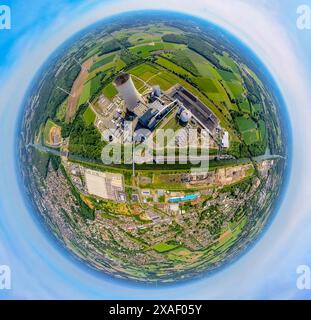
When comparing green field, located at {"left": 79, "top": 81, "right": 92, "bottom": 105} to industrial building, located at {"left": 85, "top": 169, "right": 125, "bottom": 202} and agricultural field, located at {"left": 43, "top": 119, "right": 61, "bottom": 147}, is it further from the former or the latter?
industrial building, located at {"left": 85, "top": 169, "right": 125, "bottom": 202}

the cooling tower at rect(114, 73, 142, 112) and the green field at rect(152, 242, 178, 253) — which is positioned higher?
the cooling tower at rect(114, 73, 142, 112)

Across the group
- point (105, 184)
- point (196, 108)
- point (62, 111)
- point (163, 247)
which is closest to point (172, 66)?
point (196, 108)

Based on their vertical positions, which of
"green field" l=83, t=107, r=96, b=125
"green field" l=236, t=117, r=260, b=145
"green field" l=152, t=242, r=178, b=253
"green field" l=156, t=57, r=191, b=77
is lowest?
"green field" l=152, t=242, r=178, b=253

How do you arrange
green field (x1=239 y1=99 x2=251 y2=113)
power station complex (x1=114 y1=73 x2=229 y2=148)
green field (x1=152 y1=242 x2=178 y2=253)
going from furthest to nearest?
green field (x1=239 y1=99 x2=251 y2=113) < green field (x1=152 y1=242 x2=178 y2=253) < power station complex (x1=114 y1=73 x2=229 y2=148)

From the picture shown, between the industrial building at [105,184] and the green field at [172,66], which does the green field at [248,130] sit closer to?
the green field at [172,66]

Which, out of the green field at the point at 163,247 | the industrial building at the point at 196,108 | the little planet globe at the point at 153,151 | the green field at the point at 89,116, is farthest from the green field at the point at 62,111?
the green field at the point at 163,247

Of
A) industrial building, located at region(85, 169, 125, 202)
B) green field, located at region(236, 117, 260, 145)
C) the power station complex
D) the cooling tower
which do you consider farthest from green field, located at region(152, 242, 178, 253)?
the cooling tower
